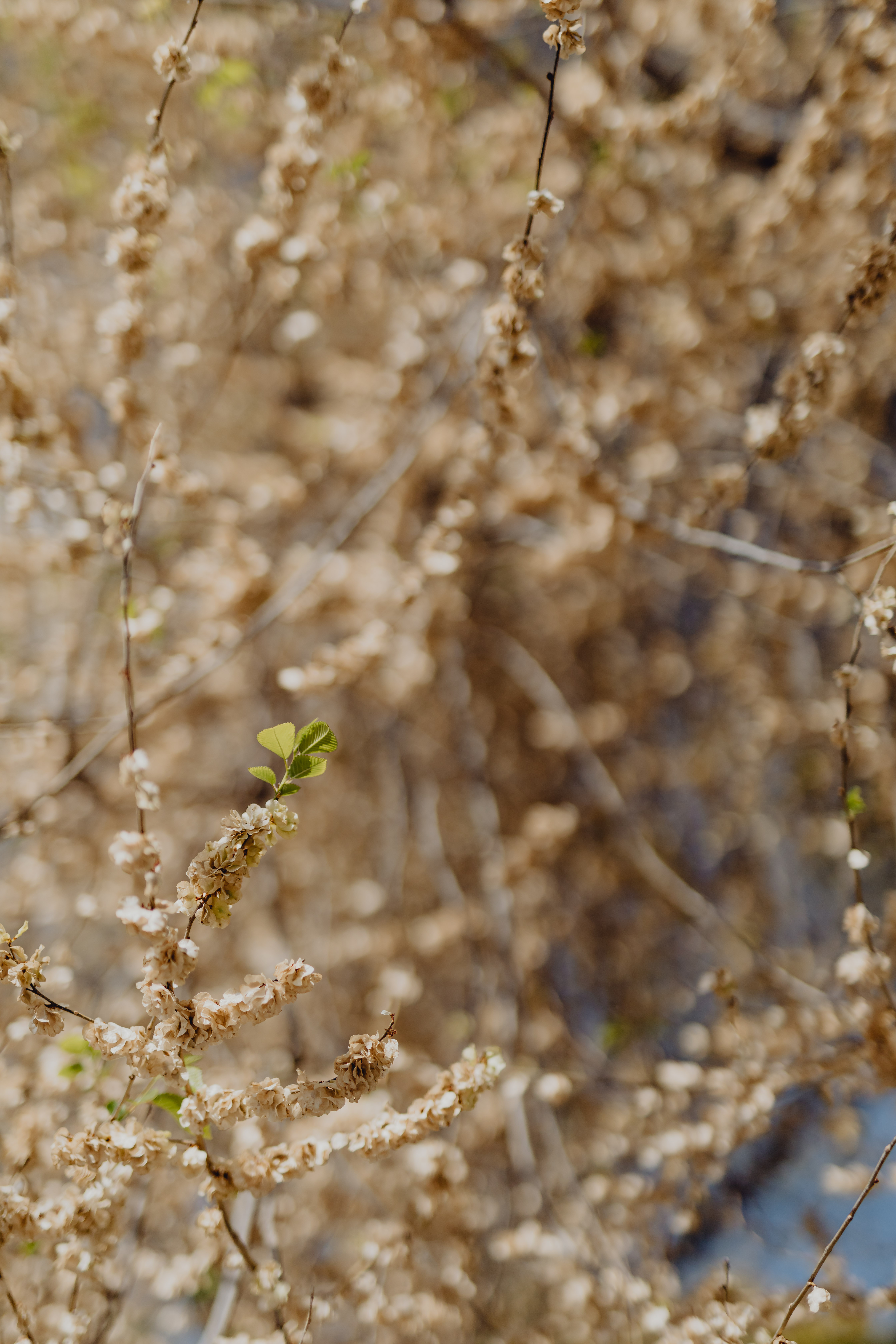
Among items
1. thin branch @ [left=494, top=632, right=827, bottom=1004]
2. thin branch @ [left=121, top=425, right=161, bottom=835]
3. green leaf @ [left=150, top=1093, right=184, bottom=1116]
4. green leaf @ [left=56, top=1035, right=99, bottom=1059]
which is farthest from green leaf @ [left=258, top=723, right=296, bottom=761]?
thin branch @ [left=494, top=632, right=827, bottom=1004]

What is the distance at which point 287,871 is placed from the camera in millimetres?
2076

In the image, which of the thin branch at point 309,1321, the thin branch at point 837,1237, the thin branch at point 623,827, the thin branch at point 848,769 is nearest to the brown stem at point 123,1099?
the thin branch at point 309,1321

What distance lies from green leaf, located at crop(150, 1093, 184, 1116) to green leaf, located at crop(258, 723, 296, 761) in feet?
1.36

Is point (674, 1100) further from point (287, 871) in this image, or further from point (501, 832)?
point (287, 871)

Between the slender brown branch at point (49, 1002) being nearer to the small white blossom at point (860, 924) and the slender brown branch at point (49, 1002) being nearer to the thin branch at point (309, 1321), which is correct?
the thin branch at point (309, 1321)

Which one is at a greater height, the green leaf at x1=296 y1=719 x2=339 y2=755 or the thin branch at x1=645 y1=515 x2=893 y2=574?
the thin branch at x1=645 y1=515 x2=893 y2=574

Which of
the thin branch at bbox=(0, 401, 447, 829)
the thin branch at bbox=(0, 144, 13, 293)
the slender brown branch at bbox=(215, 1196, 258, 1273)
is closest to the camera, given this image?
the slender brown branch at bbox=(215, 1196, 258, 1273)

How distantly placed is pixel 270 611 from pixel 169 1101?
0.75 m

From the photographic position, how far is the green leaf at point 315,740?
0.68 m

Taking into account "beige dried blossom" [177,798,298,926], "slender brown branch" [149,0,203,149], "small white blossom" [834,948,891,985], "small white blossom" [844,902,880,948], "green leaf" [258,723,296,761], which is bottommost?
"small white blossom" [834,948,891,985]

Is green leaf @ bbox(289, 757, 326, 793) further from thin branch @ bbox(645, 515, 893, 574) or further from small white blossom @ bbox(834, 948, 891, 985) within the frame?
small white blossom @ bbox(834, 948, 891, 985)

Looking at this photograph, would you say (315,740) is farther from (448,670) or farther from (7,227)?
(448,670)

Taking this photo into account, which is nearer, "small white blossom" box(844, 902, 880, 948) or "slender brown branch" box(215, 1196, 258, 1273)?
"slender brown branch" box(215, 1196, 258, 1273)

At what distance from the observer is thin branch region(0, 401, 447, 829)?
44.5 inches
